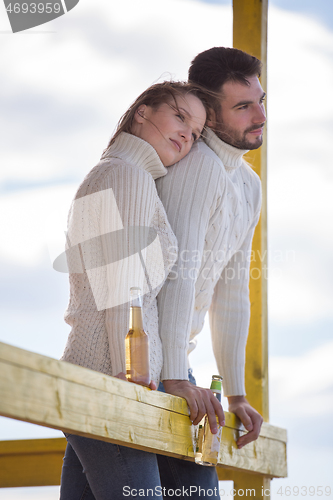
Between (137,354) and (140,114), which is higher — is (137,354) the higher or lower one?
the lower one

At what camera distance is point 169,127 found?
156 cm

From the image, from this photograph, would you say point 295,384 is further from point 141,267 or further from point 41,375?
point 41,375

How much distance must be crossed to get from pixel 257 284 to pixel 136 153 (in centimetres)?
90

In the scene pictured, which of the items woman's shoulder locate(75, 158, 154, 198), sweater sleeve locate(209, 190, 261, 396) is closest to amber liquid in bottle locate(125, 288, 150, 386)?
woman's shoulder locate(75, 158, 154, 198)

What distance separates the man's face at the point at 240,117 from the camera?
1.77 m

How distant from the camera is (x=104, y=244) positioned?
1317 millimetres

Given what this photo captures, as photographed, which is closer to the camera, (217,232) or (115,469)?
(115,469)

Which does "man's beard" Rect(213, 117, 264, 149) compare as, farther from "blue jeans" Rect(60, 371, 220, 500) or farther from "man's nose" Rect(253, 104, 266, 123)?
"blue jeans" Rect(60, 371, 220, 500)

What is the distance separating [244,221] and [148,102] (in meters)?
0.47

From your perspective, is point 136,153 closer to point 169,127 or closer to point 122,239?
point 169,127

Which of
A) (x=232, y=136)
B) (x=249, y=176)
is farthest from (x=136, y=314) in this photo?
(x=249, y=176)

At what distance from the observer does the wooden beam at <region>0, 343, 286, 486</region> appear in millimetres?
865

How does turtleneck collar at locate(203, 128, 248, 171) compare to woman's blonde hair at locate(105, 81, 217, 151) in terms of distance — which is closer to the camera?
woman's blonde hair at locate(105, 81, 217, 151)

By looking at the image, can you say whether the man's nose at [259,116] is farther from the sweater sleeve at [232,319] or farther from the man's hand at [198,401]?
the man's hand at [198,401]
